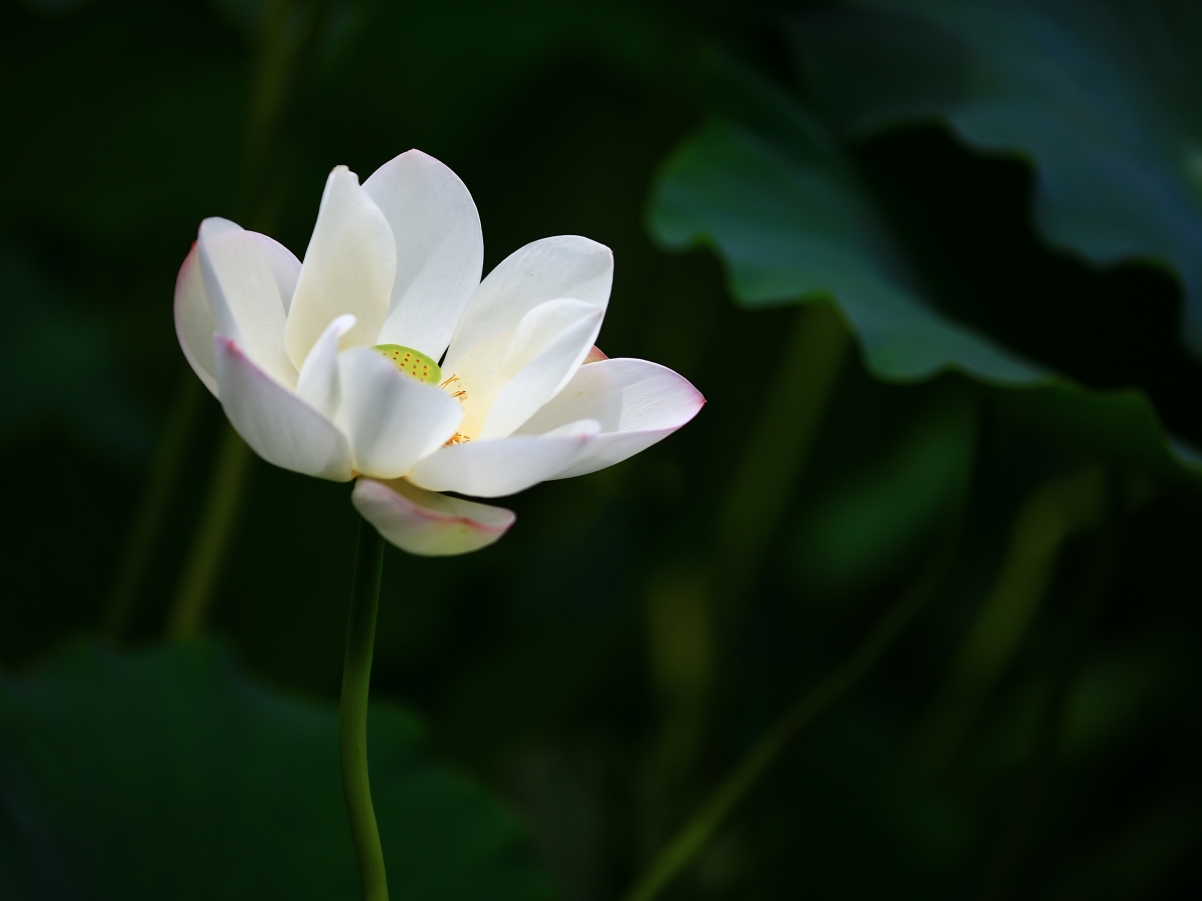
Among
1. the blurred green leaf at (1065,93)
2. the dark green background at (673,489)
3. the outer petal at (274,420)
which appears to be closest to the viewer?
the outer petal at (274,420)

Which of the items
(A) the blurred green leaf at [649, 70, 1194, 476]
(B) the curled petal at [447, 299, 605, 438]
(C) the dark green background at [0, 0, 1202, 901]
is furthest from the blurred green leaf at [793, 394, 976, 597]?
(B) the curled petal at [447, 299, 605, 438]

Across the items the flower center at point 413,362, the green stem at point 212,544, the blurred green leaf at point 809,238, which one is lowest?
the green stem at point 212,544

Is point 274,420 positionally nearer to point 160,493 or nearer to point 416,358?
point 416,358

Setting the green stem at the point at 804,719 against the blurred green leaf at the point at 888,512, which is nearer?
the green stem at the point at 804,719

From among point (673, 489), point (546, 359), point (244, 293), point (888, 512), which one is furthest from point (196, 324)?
point (888, 512)

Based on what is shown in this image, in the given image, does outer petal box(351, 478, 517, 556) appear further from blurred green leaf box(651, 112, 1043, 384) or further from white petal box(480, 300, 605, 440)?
blurred green leaf box(651, 112, 1043, 384)

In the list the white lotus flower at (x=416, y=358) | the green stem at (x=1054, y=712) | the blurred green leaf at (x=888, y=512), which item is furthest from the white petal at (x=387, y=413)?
the blurred green leaf at (x=888, y=512)

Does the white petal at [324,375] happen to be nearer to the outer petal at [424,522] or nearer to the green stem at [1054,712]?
the outer petal at [424,522]
